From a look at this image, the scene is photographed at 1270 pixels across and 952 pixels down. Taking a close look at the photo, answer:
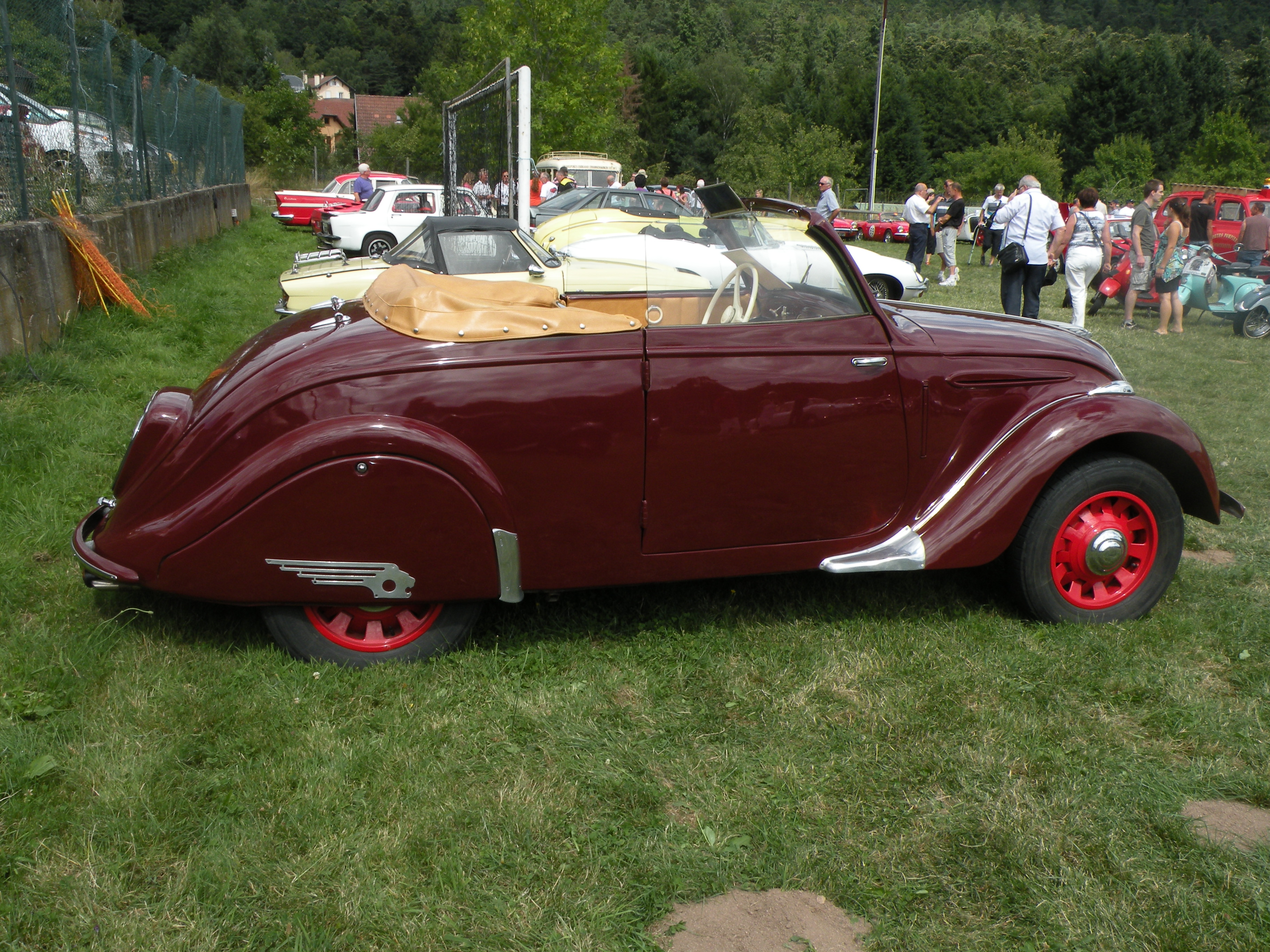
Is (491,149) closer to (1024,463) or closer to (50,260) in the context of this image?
(50,260)

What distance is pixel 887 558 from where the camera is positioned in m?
3.67

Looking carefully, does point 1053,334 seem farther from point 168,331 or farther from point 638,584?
point 168,331

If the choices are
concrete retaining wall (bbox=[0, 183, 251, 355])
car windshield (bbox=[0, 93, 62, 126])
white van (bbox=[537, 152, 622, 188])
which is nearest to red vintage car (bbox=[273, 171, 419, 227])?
white van (bbox=[537, 152, 622, 188])

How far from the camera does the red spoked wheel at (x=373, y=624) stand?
3451mm

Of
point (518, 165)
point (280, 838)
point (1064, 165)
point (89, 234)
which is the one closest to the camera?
point (280, 838)

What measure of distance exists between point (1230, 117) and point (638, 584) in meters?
55.3

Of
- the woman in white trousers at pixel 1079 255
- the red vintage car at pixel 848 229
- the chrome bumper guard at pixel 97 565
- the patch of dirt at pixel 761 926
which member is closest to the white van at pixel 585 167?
the red vintage car at pixel 848 229

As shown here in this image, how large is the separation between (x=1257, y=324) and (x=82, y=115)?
44.9ft

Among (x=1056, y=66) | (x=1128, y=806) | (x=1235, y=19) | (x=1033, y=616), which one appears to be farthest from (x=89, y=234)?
(x=1235, y=19)

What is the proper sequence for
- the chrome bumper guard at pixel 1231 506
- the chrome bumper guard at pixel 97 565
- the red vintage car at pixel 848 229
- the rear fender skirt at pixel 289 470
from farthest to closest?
the red vintage car at pixel 848 229
the chrome bumper guard at pixel 1231 506
the chrome bumper guard at pixel 97 565
the rear fender skirt at pixel 289 470

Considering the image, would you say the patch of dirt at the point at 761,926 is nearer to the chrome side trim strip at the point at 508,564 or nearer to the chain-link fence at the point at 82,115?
the chrome side trim strip at the point at 508,564

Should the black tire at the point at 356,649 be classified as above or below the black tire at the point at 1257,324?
below

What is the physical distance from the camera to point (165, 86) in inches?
569

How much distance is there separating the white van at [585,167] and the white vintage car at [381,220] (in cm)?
856
